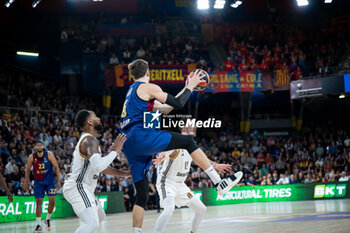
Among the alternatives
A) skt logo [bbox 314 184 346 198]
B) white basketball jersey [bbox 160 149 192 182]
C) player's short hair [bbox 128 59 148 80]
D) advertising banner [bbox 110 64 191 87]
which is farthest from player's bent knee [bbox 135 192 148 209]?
advertising banner [bbox 110 64 191 87]

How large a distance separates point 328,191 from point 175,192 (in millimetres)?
18167

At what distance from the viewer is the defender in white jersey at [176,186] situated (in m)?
9.04

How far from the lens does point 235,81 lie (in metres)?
28.4

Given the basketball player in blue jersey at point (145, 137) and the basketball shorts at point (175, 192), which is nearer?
the basketball player in blue jersey at point (145, 137)

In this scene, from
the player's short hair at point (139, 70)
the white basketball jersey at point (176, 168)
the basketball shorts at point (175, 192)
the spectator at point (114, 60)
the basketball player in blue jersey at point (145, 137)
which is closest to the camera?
the basketball player in blue jersey at point (145, 137)

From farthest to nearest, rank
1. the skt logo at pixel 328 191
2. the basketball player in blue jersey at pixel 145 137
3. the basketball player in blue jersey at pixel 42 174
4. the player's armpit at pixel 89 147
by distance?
1. the skt logo at pixel 328 191
2. the basketball player in blue jersey at pixel 42 174
3. the basketball player in blue jersey at pixel 145 137
4. the player's armpit at pixel 89 147

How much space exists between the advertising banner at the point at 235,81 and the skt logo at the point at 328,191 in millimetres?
6762

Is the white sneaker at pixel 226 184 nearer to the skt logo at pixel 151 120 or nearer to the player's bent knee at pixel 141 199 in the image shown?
the player's bent knee at pixel 141 199

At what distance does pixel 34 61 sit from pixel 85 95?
3921mm

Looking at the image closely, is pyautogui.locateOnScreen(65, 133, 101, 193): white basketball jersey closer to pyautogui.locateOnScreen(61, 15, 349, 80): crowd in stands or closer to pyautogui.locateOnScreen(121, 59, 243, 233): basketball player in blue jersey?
pyautogui.locateOnScreen(121, 59, 243, 233): basketball player in blue jersey

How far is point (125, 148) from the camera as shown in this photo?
692 cm

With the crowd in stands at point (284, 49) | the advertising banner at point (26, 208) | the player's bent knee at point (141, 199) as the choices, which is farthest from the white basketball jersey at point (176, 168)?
the crowd in stands at point (284, 49)

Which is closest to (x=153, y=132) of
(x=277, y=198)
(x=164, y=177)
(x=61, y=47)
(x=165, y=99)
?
(x=165, y=99)

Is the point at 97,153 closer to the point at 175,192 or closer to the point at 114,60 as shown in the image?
A: the point at 175,192
